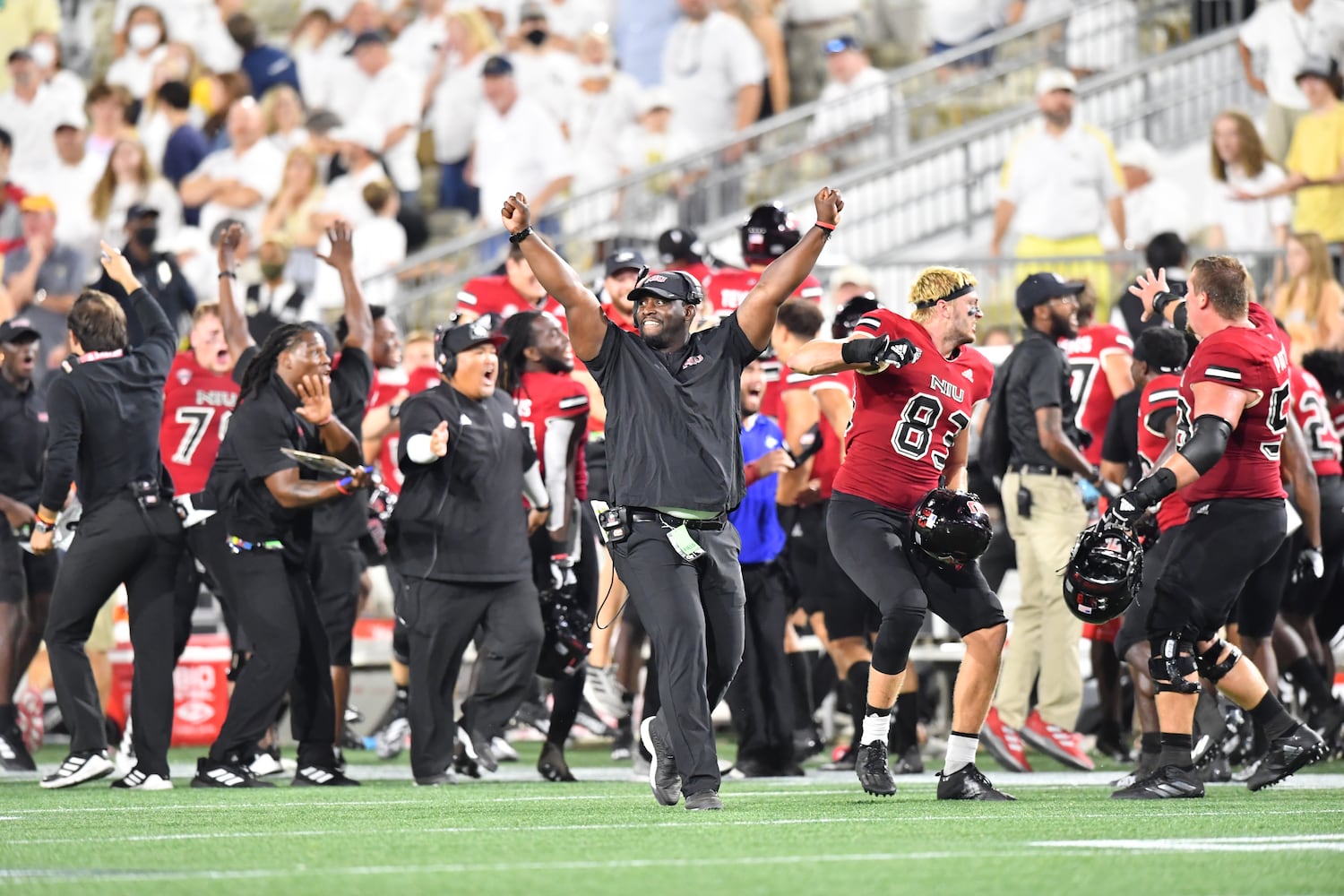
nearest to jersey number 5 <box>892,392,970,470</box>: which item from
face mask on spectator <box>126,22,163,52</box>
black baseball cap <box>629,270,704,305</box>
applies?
black baseball cap <box>629,270,704,305</box>

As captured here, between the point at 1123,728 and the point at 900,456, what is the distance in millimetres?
4675

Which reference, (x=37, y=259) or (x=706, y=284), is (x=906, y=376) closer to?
(x=706, y=284)

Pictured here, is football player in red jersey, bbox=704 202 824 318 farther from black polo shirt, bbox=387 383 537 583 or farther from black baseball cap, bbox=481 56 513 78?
black baseball cap, bbox=481 56 513 78

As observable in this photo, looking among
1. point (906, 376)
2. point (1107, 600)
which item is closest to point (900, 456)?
point (906, 376)

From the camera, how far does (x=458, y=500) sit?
10.4 metres

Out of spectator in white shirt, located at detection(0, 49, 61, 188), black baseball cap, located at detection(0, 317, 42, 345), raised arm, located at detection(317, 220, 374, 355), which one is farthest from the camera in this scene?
spectator in white shirt, located at detection(0, 49, 61, 188)

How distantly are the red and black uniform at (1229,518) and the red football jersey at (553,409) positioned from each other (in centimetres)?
343

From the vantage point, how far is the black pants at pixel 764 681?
10.9m

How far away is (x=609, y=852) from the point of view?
6766mm

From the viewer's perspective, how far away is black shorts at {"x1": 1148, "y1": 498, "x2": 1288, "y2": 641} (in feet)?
29.4

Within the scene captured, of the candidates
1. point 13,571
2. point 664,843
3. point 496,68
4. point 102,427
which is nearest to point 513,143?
point 496,68

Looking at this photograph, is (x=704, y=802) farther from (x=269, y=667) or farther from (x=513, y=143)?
(x=513, y=143)

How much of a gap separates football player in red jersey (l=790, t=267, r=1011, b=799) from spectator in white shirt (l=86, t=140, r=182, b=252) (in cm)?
1154

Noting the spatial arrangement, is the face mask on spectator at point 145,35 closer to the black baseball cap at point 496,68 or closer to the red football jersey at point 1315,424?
the black baseball cap at point 496,68
